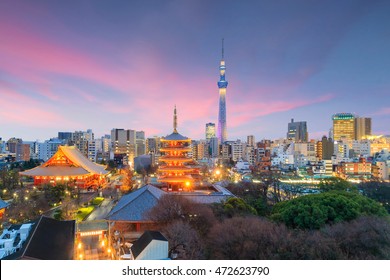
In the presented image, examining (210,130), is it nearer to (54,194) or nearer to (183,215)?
(54,194)

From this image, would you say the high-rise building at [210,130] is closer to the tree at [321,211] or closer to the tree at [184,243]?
the tree at [321,211]

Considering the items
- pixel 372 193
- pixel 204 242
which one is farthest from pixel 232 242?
pixel 372 193

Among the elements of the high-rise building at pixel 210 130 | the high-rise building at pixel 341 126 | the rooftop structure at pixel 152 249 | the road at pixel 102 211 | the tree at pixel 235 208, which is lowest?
the road at pixel 102 211

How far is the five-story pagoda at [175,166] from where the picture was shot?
945 centimetres

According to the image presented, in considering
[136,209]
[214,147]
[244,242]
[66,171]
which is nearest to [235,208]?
[136,209]

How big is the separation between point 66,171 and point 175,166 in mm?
5222

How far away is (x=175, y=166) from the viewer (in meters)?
9.89

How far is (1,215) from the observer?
647 cm

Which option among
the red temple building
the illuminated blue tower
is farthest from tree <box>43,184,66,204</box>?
the illuminated blue tower

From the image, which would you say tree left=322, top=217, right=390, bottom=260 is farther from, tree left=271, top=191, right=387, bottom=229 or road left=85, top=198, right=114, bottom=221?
road left=85, top=198, right=114, bottom=221

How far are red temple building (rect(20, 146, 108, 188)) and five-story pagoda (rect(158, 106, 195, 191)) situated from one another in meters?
3.88

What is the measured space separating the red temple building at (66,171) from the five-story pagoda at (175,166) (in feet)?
12.7

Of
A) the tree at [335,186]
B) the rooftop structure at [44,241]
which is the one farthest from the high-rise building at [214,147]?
the rooftop structure at [44,241]
